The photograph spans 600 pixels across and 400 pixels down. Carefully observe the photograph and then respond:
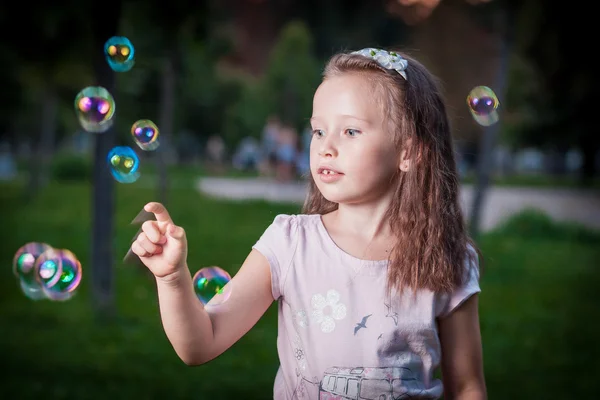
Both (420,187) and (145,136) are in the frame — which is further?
(145,136)

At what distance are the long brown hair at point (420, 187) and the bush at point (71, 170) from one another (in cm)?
Result: 1573

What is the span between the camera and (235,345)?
499 centimetres

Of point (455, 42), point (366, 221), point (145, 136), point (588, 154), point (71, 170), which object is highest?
point (455, 42)

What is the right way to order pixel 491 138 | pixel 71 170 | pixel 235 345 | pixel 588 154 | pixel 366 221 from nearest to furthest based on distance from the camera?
1. pixel 366 221
2. pixel 235 345
3. pixel 491 138
4. pixel 588 154
5. pixel 71 170

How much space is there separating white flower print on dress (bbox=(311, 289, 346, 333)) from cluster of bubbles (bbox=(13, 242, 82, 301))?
0.95 metres

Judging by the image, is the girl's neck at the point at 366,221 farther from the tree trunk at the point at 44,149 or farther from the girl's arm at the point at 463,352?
the tree trunk at the point at 44,149

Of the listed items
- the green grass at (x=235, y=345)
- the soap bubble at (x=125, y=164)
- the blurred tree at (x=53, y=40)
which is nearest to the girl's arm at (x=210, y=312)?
the soap bubble at (x=125, y=164)

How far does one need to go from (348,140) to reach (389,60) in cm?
22

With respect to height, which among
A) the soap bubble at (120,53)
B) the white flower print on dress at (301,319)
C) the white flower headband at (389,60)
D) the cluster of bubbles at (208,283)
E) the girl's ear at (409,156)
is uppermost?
the soap bubble at (120,53)

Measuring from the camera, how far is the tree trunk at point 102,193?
4.46 meters

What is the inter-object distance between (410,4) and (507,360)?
4828 millimetres

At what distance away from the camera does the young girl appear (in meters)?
1.55

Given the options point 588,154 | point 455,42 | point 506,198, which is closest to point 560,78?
point 455,42

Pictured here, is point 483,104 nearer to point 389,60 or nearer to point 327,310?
point 389,60
